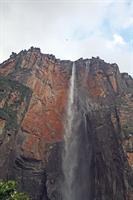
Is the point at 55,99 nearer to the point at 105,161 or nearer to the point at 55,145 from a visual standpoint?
the point at 55,145

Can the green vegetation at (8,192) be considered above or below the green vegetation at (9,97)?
below

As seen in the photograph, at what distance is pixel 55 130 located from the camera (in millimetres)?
54000

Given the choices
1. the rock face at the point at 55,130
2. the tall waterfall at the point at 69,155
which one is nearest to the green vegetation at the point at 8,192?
the rock face at the point at 55,130

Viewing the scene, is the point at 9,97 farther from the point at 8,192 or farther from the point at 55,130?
the point at 8,192

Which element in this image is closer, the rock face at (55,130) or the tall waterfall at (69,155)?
the rock face at (55,130)

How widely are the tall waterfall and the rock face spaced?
75 cm

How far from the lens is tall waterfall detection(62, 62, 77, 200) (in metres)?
47.0

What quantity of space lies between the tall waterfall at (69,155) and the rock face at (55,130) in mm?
754

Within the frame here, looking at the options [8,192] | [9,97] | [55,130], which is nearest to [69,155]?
[55,130]

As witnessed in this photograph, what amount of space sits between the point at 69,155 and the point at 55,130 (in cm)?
482

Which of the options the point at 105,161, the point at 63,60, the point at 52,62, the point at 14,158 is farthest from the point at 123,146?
the point at 63,60

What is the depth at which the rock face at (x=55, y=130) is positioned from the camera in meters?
43.9

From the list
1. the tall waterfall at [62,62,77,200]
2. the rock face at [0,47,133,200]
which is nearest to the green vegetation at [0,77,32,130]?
the rock face at [0,47,133,200]

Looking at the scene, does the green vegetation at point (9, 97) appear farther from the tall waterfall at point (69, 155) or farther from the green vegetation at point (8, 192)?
the green vegetation at point (8, 192)
